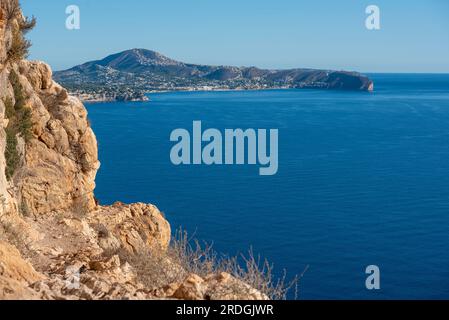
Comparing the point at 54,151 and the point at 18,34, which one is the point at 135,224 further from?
the point at 18,34

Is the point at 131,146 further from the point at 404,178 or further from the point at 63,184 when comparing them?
the point at 63,184

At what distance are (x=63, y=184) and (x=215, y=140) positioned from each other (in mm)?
40157

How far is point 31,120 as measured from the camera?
50.4ft

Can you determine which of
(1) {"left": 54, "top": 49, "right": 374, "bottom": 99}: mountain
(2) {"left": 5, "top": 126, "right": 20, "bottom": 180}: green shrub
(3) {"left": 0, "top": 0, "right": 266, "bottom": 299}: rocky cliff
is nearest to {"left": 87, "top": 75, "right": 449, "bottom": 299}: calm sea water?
(3) {"left": 0, "top": 0, "right": 266, "bottom": 299}: rocky cliff

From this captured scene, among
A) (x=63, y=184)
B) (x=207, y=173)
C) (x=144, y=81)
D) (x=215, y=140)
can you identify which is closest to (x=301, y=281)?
(x=63, y=184)

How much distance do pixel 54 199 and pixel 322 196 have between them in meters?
29.0

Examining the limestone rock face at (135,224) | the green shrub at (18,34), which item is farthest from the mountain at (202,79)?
the green shrub at (18,34)

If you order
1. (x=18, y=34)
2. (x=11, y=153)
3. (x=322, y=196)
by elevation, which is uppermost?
(x=18, y=34)

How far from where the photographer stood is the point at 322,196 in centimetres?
4209

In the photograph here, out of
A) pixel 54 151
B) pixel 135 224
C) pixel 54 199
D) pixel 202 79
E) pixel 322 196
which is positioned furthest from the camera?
pixel 202 79

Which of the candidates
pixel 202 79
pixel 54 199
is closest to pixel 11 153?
pixel 54 199

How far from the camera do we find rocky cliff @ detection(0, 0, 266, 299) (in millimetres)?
8641
